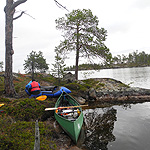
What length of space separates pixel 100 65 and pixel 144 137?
11.4 metres

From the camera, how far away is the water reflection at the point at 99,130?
19.6 ft

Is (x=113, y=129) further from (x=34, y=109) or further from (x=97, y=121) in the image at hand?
(x=34, y=109)

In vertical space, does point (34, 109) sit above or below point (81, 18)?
below

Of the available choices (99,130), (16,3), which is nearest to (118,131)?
(99,130)

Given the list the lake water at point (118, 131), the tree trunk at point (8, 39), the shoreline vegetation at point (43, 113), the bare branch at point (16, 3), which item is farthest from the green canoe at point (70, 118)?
the bare branch at point (16, 3)

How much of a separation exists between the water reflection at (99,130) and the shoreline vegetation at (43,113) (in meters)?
1.12

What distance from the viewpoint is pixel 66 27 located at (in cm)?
1728

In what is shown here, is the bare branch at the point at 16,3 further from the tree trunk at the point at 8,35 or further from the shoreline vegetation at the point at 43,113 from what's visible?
the shoreline vegetation at the point at 43,113

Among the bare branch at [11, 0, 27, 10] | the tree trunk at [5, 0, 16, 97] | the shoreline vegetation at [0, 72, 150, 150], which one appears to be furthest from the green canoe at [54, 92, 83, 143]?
the bare branch at [11, 0, 27, 10]

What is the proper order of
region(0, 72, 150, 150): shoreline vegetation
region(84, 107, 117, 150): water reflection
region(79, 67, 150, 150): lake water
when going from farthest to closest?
region(84, 107, 117, 150): water reflection < region(79, 67, 150, 150): lake water < region(0, 72, 150, 150): shoreline vegetation

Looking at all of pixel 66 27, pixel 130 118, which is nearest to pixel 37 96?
pixel 130 118

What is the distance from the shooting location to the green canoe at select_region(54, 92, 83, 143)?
5660mm

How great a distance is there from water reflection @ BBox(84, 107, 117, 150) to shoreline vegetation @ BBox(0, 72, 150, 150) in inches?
44.0

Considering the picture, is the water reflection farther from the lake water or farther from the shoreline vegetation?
the shoreline vegetation
